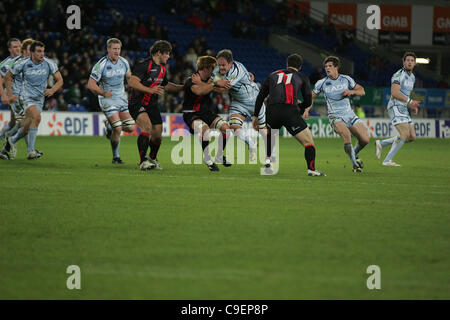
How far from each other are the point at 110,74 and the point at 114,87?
11.9 inches

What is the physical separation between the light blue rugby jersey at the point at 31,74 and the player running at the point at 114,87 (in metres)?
1.17

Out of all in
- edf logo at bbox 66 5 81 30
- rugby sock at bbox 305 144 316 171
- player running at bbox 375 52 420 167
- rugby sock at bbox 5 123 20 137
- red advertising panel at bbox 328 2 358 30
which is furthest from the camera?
red advertising panel at bbox 328 2 358 30

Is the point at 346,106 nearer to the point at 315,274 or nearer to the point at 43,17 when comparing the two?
the point at 315,274

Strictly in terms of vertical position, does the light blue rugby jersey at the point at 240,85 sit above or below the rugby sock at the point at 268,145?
above

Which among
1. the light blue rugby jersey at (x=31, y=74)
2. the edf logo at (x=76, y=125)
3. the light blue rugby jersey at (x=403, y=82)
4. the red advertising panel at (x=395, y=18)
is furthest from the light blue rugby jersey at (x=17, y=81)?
the red advertising panel at (x=395, y=18)

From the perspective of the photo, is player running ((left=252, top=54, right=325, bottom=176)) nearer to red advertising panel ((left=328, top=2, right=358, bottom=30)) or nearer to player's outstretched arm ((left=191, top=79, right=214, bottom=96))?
player's outstretched arm ((left=191, top=79, right=214, bottom=96))

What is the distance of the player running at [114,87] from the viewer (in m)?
14.2

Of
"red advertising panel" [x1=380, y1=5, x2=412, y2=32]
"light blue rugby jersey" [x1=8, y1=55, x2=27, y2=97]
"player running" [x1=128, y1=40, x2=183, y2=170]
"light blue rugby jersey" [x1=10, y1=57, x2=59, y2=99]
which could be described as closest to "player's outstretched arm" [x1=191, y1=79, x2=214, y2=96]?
"player running" [x1=128, y1=40, x2=183, y2=170]

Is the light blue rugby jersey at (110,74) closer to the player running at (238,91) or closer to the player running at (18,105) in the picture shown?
the player running at (18,105)

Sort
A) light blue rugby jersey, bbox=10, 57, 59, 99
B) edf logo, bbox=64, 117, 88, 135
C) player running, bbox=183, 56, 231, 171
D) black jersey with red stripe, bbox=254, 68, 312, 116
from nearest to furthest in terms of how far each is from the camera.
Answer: black jersey with red stripe, bbox=254, 68, 312, 116, player running, bbox=183, 56, 231, 171, light blue rugby jersey, bbox=10, 57, 59, 99, edf logo, bbox=64, 117, 88, 135

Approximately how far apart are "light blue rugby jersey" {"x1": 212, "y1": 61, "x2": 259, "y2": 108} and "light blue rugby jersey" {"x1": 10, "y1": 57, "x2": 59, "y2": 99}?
12.6ft

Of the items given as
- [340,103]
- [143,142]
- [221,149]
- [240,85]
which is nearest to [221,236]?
[143,142]

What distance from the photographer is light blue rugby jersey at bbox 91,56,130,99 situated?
46.4ft

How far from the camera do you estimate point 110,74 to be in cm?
1430
